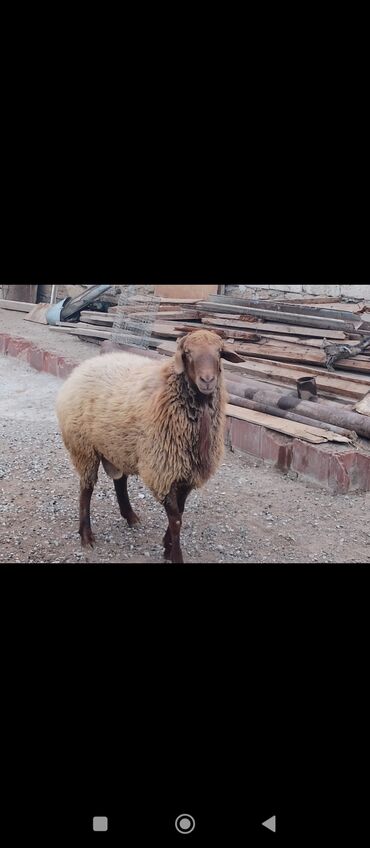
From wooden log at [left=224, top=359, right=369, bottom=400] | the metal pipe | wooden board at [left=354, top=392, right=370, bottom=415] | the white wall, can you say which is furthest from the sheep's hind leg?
the white wall

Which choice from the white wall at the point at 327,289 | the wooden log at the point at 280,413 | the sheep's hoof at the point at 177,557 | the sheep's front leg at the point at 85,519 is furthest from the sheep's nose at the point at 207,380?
the white wall at the point at 327,289

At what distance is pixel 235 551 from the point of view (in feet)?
9.37

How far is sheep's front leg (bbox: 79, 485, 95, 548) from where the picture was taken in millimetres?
3006

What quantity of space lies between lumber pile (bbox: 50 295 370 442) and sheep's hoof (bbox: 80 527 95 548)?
52.1 inches

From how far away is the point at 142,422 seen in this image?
111 inches

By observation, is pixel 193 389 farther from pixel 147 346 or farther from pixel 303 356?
pixel 303 356

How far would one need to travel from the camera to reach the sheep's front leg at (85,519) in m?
3.01

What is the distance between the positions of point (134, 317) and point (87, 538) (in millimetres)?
2010

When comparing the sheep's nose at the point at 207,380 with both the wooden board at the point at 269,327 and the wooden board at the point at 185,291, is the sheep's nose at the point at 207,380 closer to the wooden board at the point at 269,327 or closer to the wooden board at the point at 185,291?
the wooden board at the point at 185,291

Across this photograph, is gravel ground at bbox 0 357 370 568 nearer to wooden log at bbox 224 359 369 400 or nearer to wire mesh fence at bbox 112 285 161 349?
wire mesh fence at bbox 112 285 161 349

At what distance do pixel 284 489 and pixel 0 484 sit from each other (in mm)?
1456

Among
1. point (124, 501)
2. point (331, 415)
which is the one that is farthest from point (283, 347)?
point (124, 501)

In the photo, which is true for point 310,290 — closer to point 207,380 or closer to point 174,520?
point 174,520
